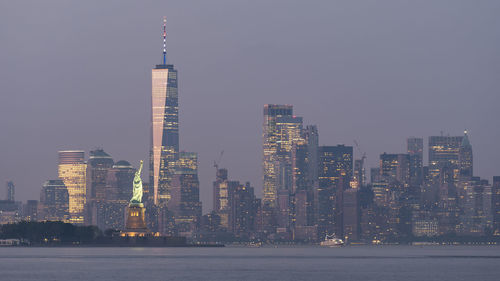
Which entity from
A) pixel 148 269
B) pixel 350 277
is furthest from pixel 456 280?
pixel 148 269

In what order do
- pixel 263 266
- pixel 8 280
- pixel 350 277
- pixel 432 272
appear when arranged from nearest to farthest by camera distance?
pixel 8 280 < pixel 350 277 < pixel 432 272 < pixel 263 266

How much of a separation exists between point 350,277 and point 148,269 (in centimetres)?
3425

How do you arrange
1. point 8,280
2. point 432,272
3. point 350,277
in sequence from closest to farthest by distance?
point 8,280, point 350,277, point 432,272

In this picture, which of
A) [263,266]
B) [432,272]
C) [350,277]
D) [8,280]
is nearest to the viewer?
[8,280]

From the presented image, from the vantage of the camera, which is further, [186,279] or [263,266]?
[263,266]

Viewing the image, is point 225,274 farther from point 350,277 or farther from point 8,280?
A: point 8,280

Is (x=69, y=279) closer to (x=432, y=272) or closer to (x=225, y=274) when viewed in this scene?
(x=225, y=274)

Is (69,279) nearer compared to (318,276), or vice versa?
(69,279)

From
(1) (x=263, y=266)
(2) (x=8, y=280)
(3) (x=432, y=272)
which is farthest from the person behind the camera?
(1) (x=263, y=266)

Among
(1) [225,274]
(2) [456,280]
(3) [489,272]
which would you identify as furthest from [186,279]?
(3) [489,272]

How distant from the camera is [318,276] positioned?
163250mm

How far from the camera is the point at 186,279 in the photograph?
15212 centimetres

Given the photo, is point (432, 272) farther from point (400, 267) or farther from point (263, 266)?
point (263, 266)

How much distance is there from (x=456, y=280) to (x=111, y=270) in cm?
5270
